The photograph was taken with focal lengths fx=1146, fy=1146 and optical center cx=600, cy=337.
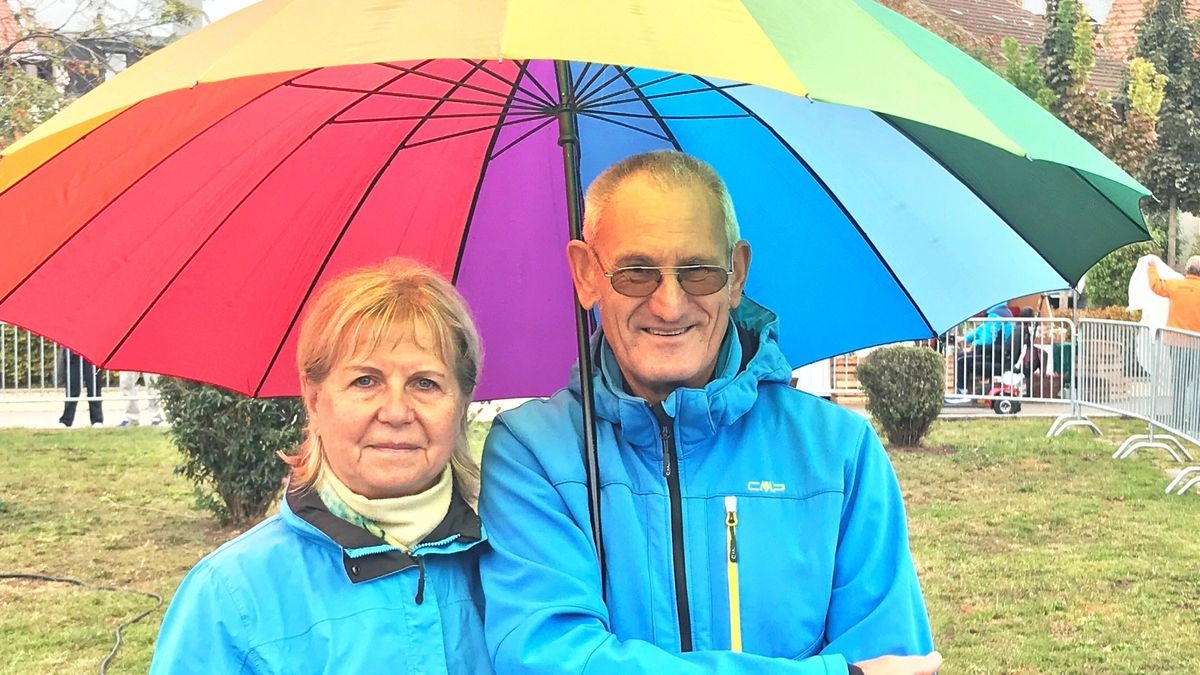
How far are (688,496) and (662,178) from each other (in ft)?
1.97

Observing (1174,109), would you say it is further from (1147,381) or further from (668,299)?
(668,299)

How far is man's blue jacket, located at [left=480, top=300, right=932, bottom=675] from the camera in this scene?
2.04 metres

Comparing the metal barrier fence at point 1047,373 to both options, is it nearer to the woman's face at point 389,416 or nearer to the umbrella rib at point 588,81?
the umbrella rib at point 588,81

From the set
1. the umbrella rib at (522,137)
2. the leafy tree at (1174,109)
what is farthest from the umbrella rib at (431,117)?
the leafy tree at (1174,109)

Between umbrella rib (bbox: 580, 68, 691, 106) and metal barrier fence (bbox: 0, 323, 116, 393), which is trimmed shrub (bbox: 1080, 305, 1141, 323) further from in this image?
umbrella rib (bbox: 580, 68, 691, 106)

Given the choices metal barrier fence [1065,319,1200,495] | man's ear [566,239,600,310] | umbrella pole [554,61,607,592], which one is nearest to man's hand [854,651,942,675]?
umbrella pole [554,61,607,592]

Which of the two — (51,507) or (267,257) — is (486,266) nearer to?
(267,257)

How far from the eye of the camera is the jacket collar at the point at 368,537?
203 centimetres

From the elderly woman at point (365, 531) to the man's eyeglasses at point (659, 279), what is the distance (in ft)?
1.05

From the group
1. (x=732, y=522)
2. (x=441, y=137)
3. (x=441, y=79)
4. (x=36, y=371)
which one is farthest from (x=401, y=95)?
(x=36, y=371)

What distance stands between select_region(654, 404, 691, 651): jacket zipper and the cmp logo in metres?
0.14

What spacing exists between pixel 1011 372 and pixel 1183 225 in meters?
22.3

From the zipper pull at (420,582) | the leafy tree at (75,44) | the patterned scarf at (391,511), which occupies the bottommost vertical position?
the zipper pull at (420,582)

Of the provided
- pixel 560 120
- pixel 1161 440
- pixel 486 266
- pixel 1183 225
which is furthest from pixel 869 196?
pixel 1183 225
